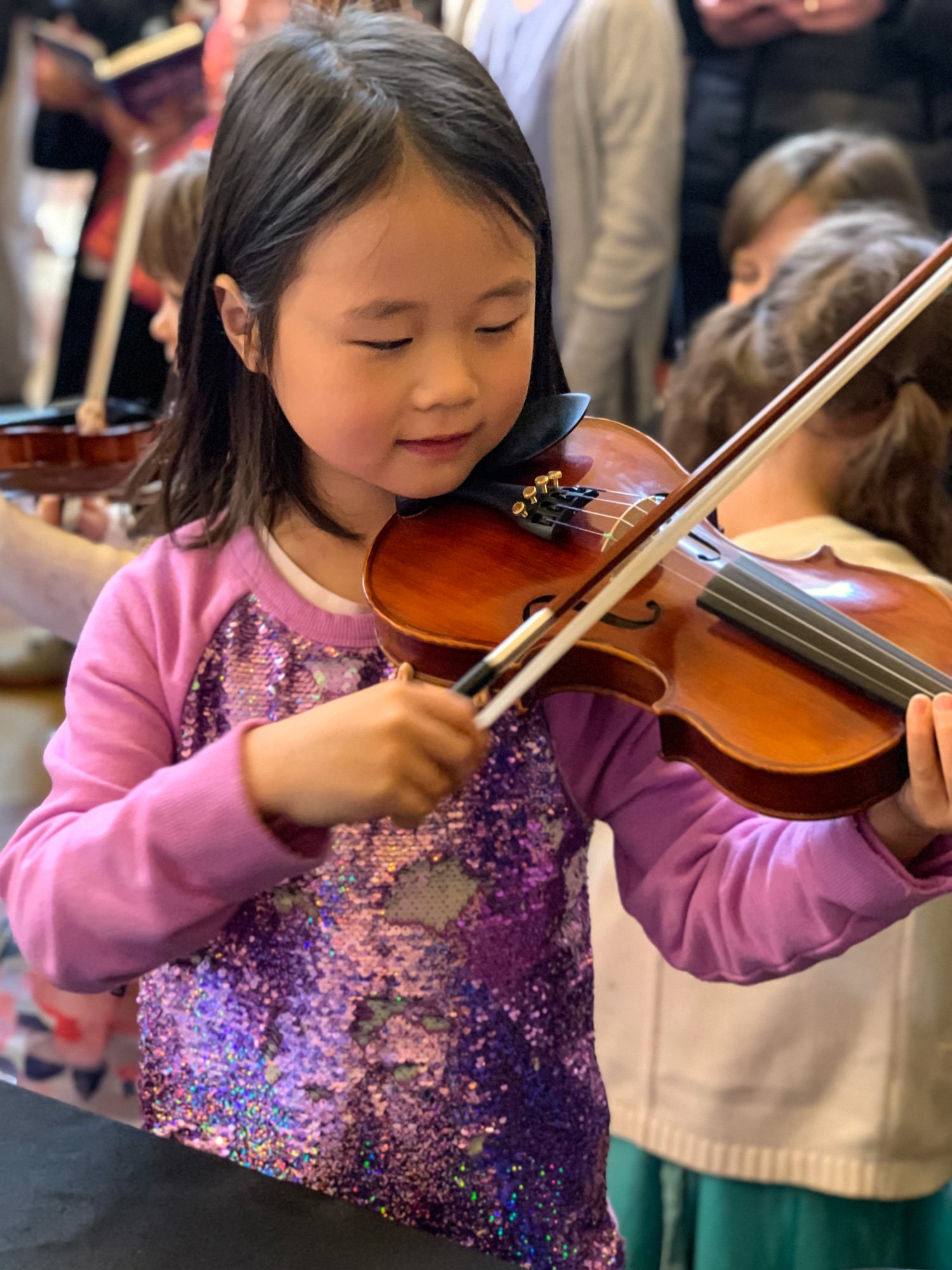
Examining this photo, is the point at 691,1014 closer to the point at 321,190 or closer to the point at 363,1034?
the point at 363,1034

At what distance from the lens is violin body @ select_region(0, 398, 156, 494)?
52.2 inches

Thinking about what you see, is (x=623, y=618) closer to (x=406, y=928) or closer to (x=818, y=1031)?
(x=406, y=928)

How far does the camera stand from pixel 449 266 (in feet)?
2.25

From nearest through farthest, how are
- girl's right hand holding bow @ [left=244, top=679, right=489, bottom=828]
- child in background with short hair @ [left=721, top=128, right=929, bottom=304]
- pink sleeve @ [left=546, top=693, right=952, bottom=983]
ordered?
girl's right hand holding bow @ [left=244, top=679, right=489, bottom=828] → pink sleeve @ [left=546, top=693, right=952, bottom=983] → child in background with short hair @ [left=721, top=128, right=929, bottom=304]

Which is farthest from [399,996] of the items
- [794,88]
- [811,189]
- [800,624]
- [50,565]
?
[794,88]

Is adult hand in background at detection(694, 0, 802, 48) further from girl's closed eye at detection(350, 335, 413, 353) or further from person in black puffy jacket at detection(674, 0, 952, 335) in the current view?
girl's closed eye at detection(350, 335, 413, 353)

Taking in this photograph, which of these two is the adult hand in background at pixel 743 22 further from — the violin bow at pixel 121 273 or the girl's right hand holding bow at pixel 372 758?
the girl's right hand holding bow at pixel 372 758

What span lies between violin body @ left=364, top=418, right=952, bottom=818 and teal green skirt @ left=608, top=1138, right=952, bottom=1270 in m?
0.65

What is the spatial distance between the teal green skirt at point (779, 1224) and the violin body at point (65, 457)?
0.82 metres

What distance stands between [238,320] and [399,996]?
40 centimetres

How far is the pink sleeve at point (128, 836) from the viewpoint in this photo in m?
0.67

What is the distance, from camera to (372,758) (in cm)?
62

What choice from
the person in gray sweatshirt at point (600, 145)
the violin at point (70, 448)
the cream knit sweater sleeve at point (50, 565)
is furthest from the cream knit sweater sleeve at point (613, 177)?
the cream knit sweater sleeve at point (50, 565)

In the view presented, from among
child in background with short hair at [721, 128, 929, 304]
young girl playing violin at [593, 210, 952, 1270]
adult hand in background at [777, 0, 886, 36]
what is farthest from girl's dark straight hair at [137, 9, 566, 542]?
adult hand in background at [777, 0, 886, 36]
